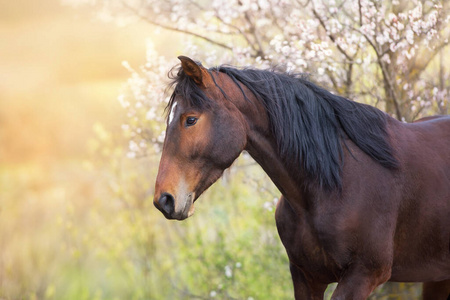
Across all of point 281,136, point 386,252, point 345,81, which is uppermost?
point 281,136

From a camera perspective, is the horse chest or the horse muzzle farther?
the horse chest

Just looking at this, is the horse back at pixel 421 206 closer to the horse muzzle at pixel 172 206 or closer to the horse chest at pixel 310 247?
the horse chest at pixel 310 247

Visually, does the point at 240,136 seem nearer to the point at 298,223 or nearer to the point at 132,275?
the point at 298,223

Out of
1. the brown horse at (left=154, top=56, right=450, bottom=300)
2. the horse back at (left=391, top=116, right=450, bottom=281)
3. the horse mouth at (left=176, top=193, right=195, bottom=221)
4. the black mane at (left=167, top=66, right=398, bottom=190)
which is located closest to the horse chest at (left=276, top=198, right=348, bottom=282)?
the brown horse at (left=154, top=56, right=450, bottom=300)

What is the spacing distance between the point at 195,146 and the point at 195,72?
1.06ft

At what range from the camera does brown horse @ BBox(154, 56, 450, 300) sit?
246 cm

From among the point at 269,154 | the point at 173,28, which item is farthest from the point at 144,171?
the point at 269,154

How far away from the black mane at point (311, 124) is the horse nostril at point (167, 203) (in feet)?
1.48

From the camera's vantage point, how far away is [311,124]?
2.72 m

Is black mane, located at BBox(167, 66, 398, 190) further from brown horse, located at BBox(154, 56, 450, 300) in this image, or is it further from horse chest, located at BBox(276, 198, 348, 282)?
horse chest, located at BBox(276, 198, 348, 282)

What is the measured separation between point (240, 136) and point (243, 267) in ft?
12.0

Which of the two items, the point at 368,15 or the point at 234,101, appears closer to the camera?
the point at 234,101

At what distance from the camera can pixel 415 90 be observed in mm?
4977

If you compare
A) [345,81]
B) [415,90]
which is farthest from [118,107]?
[415,90]
